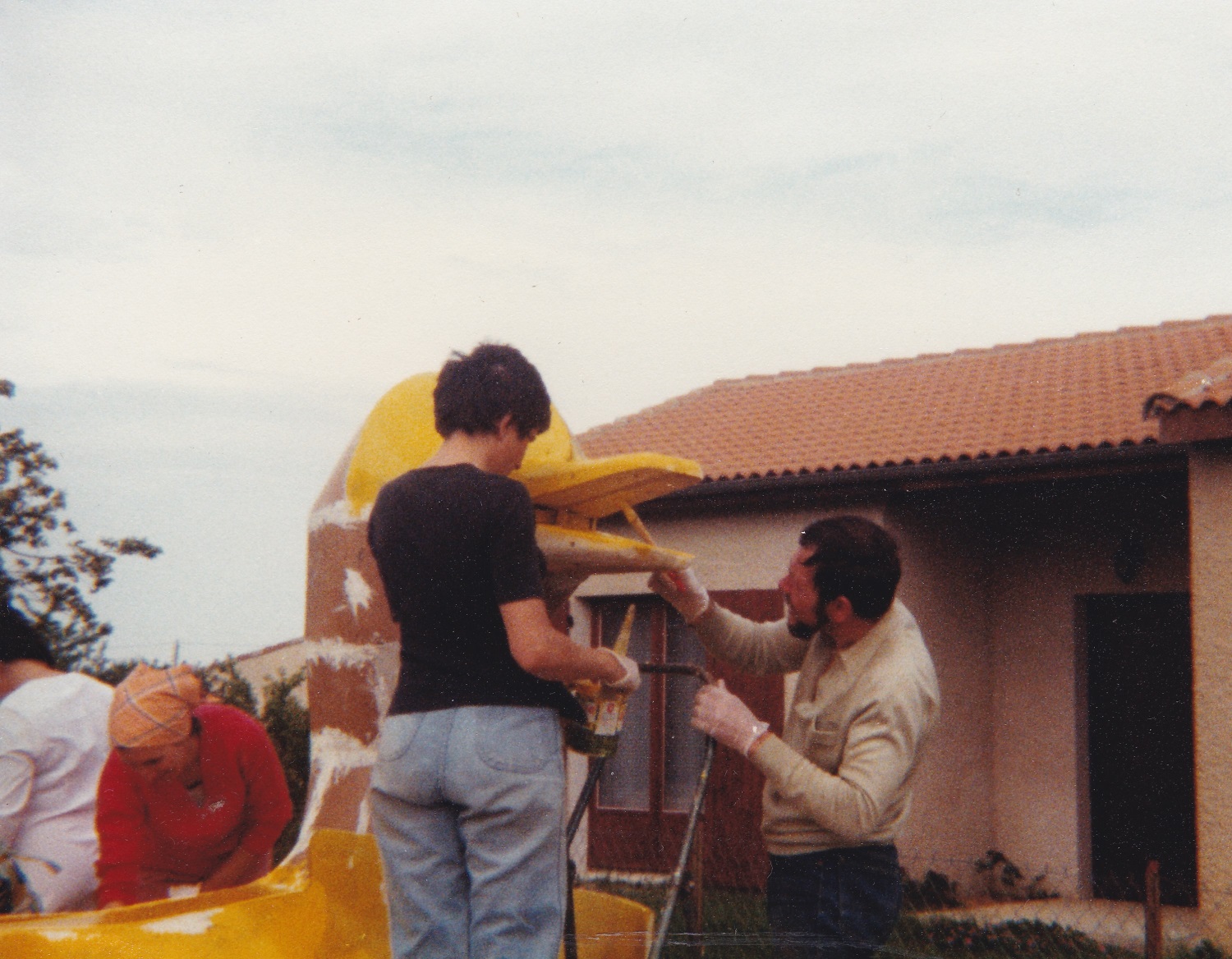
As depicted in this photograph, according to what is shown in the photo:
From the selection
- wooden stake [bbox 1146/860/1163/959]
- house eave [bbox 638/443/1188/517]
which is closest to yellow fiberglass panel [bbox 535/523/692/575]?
wooden stake [bbox 1146/860/1163/959]

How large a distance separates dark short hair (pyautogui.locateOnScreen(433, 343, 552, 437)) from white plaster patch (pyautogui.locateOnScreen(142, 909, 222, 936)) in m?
1.14

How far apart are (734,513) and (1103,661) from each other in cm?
288

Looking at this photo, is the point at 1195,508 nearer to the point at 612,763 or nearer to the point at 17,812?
the point at 612,763

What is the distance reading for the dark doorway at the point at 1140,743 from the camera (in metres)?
9.43

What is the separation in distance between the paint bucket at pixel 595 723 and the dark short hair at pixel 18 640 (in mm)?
1727

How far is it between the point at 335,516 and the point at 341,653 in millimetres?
357

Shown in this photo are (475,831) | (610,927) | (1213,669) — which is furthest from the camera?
(1213,669)

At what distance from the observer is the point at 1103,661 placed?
32.5 ft

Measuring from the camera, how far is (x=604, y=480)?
297cm

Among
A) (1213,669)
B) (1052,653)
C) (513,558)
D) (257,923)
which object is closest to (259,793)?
(257,923)

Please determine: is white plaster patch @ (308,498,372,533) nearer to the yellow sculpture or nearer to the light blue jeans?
the yellow sculpture

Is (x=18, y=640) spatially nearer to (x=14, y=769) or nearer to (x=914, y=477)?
(x=14, y=769)

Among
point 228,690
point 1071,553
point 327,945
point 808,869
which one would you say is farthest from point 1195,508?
point 228,690

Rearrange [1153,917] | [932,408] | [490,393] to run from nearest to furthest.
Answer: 1. [490,393]
2. [1153,917]
3. [932,408]
